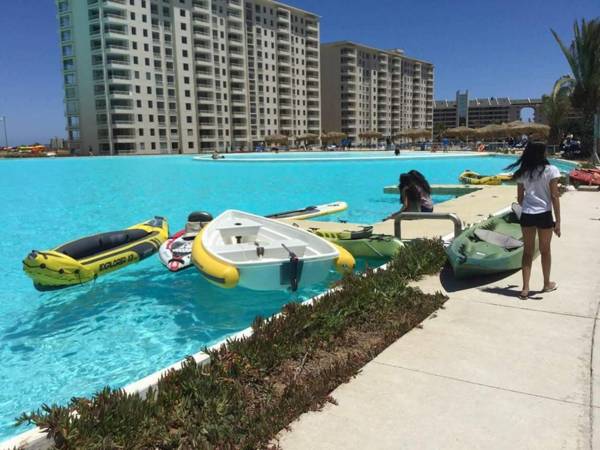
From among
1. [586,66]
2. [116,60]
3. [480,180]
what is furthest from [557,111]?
[116,60]

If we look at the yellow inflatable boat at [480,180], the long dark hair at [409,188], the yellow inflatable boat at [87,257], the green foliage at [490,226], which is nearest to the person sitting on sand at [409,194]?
the long dark hair at [409,188]

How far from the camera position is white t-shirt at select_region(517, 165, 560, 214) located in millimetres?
5250

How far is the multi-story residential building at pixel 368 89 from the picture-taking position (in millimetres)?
107312

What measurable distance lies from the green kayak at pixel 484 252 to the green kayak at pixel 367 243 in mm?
1467

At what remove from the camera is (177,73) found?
74.8 meters

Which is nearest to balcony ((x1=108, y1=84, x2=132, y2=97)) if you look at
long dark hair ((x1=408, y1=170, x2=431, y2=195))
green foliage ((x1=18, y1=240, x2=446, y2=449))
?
long dark hair ((x1=408, y1=170, x2=431, y2=195))

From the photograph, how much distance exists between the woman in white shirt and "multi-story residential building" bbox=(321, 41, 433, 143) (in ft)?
323

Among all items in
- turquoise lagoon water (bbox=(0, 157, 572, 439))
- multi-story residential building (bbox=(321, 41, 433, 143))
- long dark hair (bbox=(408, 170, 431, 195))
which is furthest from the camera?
multi-story residential building (bbox=(321, 41, 433, 143))

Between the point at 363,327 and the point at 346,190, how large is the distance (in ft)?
60.5

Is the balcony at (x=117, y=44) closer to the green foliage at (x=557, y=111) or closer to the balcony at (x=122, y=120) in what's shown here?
the balcony at (x=122, y=120)

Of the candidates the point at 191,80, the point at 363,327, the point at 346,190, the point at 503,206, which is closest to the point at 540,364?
the point at 363,327

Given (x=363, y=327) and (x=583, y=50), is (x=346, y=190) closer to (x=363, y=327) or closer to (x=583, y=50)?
(x=583, y=50)

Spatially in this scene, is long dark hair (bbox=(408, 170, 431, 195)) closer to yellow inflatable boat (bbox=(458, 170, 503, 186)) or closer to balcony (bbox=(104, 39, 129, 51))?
yellow inflatable boat (bbox=(458, 170, 503, 186))

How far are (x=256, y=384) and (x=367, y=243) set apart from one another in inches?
201
